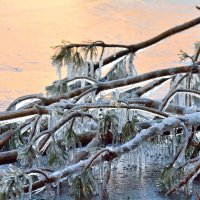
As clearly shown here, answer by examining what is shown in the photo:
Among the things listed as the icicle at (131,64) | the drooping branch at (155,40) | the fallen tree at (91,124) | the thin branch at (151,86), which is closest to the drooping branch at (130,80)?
the fallen tree at (91,124)

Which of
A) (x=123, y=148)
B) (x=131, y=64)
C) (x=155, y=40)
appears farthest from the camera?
(x=131, y=64)

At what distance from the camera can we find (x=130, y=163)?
483 centimetres

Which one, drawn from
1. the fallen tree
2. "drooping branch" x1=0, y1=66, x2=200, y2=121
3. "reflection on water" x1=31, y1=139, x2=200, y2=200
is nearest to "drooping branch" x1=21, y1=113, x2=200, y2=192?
the fallen tree

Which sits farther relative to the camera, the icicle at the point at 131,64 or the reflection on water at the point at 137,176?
the icicle at the point at 131,64

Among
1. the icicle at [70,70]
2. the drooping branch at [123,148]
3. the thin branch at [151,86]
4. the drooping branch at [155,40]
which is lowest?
the drooping branch at [123,148]

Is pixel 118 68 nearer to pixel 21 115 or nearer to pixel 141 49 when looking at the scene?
Answer: pixel 141 49

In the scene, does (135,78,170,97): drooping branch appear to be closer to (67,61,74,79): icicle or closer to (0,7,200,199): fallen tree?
(0,7,200,199): fallen tree

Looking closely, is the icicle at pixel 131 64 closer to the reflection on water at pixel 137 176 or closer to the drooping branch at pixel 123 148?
the reflection on water at pixel 137 176

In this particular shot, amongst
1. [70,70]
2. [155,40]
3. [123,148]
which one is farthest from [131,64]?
[123,148]

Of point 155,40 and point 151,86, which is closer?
point 151,86

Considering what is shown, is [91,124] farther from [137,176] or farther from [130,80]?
[137,176]

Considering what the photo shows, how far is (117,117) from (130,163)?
1556 millimetres

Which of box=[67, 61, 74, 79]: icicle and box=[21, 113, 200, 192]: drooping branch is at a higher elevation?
box=[67, 61, 74, 79]: icicle

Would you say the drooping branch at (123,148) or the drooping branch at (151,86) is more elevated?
the drooping branch at (151,86)
